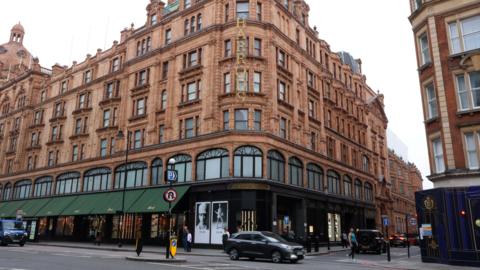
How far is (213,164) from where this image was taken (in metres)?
35.1

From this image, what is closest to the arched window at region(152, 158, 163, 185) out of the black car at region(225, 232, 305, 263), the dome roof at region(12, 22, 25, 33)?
the black car at region(225, 232, 305, 263)

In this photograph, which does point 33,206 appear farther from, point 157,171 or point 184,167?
point 184,167

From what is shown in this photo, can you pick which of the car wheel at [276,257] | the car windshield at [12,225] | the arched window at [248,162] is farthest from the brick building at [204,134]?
the car wheel at [276,257]

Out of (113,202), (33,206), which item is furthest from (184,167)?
(33,206)

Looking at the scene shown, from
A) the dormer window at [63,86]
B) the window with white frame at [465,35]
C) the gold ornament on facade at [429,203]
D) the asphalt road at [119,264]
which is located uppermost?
the dormer window at [63,86]

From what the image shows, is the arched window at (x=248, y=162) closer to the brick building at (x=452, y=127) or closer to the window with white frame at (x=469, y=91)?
the brick building at (x=452, y=127)

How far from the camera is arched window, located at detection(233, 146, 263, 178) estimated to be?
33625 millimetres

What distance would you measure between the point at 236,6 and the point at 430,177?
952 inches

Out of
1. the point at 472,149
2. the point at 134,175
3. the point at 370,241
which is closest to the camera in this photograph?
the point at 472,149

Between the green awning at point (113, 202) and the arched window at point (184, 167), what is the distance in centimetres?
533

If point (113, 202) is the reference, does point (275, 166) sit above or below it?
above

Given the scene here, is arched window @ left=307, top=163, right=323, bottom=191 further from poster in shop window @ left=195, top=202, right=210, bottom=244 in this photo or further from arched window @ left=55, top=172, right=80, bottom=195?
arched window @ left=55, top=172, right=80, bottom=195

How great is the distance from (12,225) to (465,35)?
129ft

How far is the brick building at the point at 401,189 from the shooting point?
78.4 metres
